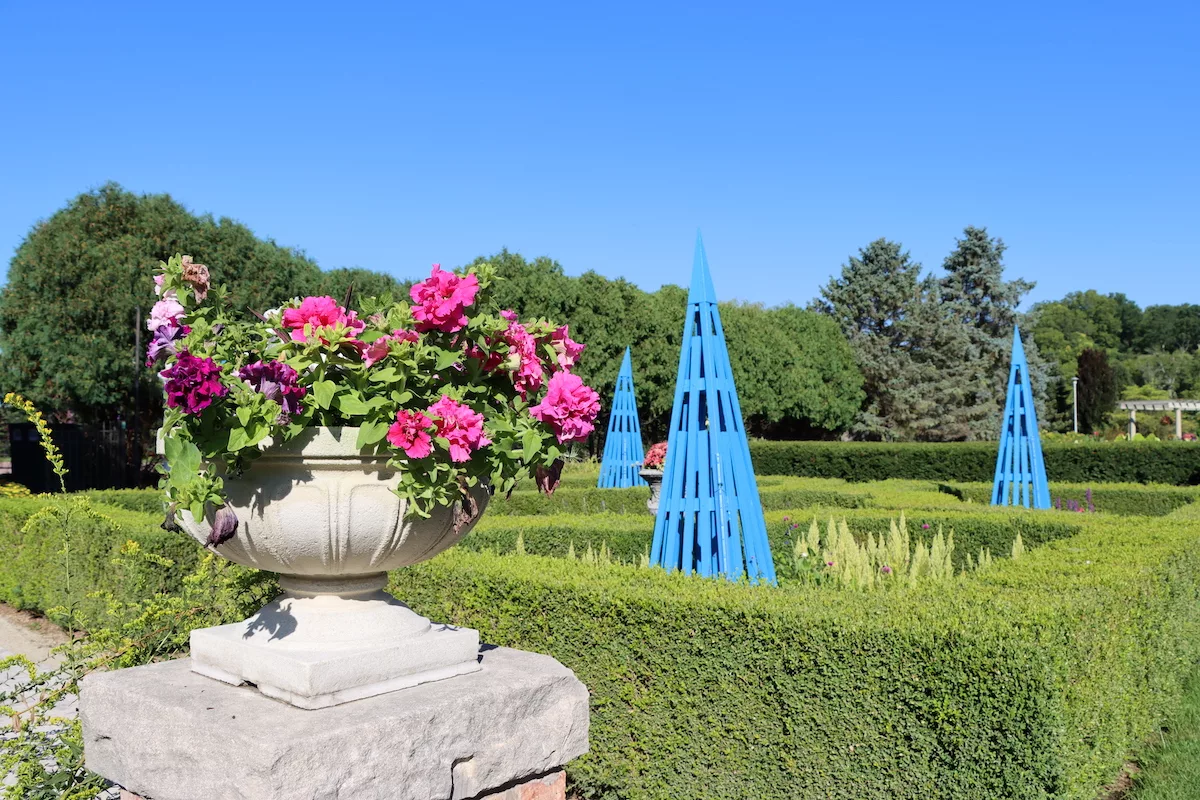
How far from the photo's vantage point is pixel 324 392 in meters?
2.16

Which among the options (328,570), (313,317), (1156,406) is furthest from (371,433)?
(1156,406)

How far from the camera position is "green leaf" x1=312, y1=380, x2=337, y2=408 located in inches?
84.6

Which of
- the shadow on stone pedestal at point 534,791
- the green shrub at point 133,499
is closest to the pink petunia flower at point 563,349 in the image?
the shadow on stone pedestal at point 534,791

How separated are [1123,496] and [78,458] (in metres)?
16.1

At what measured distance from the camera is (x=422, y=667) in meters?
2.40

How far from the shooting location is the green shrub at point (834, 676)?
320 cm

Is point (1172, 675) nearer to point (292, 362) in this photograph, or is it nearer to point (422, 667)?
point (422, 667)

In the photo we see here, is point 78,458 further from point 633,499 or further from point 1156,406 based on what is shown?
point 1156,406

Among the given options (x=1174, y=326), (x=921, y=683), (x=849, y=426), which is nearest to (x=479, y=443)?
(x=921, y=683)

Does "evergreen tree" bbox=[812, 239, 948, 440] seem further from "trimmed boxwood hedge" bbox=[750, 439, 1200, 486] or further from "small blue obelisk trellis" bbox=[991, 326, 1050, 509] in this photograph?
"small blue obelisk trellis" bbox=[991, 326, 1050, 509]

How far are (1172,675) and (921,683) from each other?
302 centimetres

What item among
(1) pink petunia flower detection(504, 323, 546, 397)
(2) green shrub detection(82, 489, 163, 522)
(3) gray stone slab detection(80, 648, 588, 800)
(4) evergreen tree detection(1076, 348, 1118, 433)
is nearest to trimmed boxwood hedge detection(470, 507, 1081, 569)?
(2) green shrub detection(82, 489, 163, 522)

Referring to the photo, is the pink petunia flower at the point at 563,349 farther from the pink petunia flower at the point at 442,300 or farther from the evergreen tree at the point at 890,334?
the evergreen tree at the point at 890,334

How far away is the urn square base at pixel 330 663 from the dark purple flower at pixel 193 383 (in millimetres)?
652
